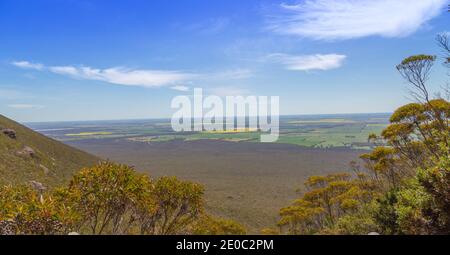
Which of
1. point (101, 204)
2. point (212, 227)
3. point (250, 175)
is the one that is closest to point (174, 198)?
point (101, 204)

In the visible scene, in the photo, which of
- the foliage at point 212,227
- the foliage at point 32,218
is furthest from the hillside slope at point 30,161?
the foliage at point 32,218

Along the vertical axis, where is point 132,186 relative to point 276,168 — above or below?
above

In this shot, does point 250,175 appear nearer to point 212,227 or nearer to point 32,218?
point 212,227

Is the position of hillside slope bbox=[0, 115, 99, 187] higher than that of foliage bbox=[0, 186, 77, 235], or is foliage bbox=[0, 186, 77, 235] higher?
foliage bbox=[0, 186, 77, 235]

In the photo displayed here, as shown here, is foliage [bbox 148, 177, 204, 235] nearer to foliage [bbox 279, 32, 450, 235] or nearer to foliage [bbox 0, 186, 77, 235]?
foliage [bbox 0, 186, 77, 235]

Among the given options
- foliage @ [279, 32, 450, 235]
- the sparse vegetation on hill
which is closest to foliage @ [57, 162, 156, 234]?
the sparse vegetation on hill
